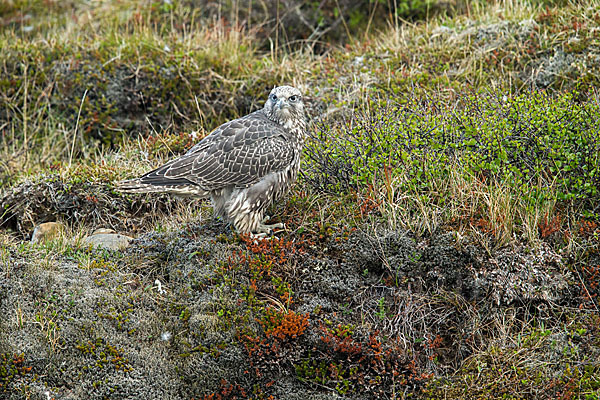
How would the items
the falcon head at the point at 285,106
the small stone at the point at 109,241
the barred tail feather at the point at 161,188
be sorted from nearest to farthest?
the barred tail feather at the point at 161,188
the falcon head at the point at 285,106
the small stone at the point at 109,241

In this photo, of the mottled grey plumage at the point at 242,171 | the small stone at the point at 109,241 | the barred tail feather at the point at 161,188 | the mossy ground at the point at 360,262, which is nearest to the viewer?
the mossy ground at the point at 360,262

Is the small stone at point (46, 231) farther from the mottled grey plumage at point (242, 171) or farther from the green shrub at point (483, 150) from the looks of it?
the green shrub at point (483, 150)

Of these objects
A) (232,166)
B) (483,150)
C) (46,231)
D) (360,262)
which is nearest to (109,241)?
(46,231)

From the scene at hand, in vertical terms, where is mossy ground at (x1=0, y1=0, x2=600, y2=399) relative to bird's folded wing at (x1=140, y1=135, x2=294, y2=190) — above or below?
below

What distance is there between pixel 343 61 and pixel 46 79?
14.2 ft

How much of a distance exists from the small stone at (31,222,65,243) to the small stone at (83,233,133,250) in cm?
41

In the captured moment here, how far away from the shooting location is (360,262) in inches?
224

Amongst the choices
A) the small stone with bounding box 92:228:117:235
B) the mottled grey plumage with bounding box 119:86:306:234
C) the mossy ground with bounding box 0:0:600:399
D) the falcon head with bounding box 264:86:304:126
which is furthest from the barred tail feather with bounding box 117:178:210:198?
the small stone with bounding box 92:228:117:235

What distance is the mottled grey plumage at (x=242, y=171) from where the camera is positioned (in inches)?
226

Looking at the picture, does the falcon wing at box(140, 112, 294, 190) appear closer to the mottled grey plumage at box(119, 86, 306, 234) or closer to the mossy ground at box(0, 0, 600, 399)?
the mottled grey plumage at box(119, 86, 306, 234)

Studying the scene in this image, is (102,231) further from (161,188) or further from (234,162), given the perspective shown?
(234,162)

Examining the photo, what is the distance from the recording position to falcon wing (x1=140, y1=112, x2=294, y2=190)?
18.9 feet

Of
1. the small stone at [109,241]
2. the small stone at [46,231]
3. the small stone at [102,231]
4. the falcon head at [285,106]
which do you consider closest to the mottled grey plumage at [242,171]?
the falcon head at [285,106]

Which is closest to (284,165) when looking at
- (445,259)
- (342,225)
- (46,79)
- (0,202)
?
(342,225)
